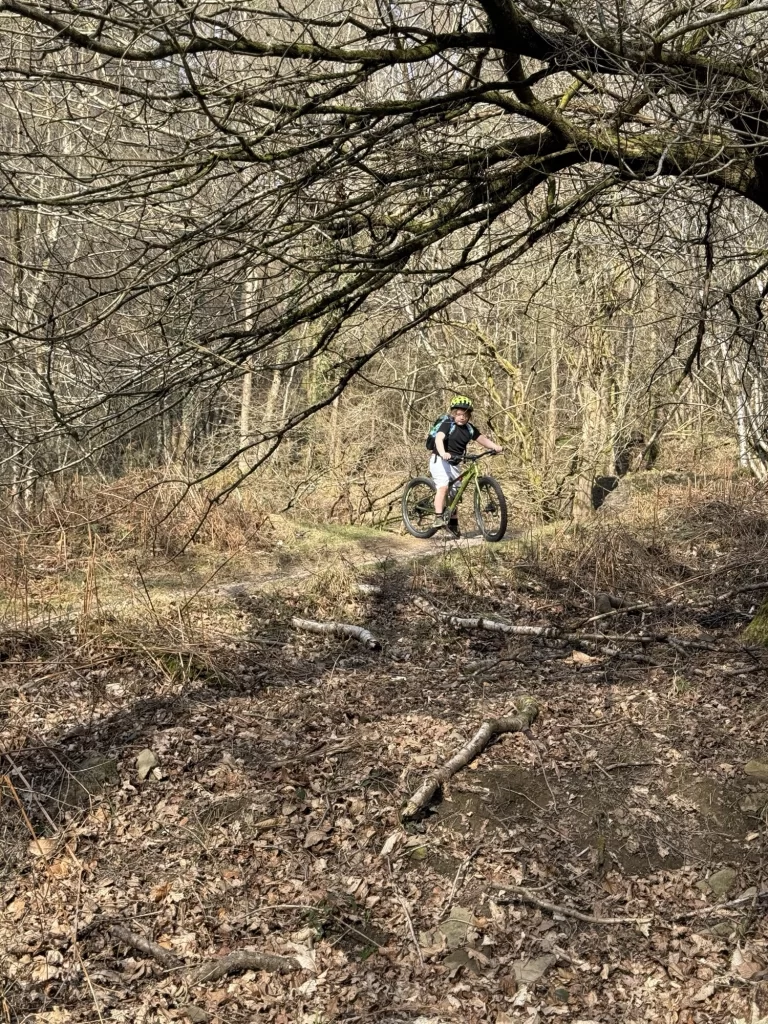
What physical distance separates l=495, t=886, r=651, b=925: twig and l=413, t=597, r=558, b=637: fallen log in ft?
10.6

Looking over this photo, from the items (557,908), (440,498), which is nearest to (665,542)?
(440,498)

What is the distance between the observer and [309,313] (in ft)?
15.3

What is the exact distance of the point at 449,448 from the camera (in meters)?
10.6

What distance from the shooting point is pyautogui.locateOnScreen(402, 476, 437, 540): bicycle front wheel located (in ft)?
37.0

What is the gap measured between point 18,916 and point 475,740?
2550mm

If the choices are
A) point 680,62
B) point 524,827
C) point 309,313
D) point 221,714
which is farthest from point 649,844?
point 680,62

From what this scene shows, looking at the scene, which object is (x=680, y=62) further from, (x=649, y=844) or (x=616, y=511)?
(x=616, y=511)

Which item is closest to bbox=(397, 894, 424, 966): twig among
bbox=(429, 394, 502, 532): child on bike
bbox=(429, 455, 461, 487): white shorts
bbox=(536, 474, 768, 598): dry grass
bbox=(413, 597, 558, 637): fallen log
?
bbox=(413, 597, 558, 637): fallen log

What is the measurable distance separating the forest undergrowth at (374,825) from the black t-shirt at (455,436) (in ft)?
12.6

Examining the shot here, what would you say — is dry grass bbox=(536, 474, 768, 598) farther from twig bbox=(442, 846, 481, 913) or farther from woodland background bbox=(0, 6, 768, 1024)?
twig bbox=(442, 846, 481, 913)

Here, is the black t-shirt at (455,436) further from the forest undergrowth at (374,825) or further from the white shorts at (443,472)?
the forest undergrowth at (374,825)

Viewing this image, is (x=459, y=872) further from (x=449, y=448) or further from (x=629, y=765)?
(x=449, y=448)

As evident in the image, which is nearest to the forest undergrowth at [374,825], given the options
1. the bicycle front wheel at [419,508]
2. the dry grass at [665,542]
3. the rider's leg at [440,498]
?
the dry grass at [665,542]

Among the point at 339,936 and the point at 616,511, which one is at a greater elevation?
the point at 616,511
